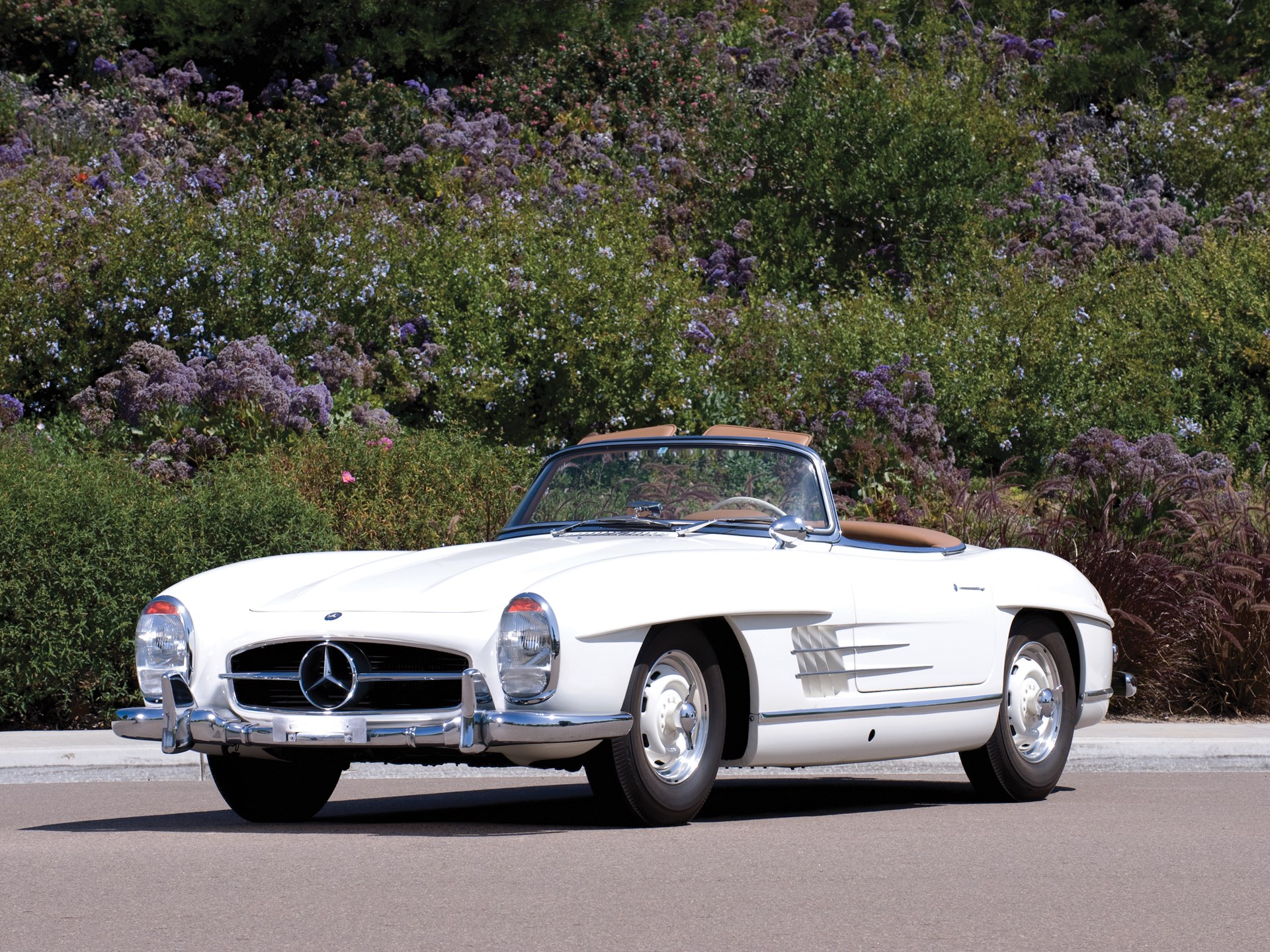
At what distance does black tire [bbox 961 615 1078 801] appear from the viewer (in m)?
9.30

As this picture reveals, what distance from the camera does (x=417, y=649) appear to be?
290 inches

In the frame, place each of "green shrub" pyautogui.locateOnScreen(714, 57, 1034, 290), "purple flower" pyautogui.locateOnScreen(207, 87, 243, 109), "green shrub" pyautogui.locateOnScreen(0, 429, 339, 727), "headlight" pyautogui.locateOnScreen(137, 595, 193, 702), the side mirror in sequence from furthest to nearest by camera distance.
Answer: "purple flower" pyautogui.locateOnScreen(207, 87, 243, 109), "green shrub" pyautogui.locateOnScreen(714, 57, 1034, 290), "green shrub" pyautogui.locateOnScreen(0, 429, 339, 727), the side mirror, "headlight" pyautogui.locateOnScreen(137, 595, 193, 702)

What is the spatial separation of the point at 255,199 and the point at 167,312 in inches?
131

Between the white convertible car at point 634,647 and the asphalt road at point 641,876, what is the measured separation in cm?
33

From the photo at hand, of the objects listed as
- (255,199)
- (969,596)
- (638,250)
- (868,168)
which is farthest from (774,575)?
(868,168)

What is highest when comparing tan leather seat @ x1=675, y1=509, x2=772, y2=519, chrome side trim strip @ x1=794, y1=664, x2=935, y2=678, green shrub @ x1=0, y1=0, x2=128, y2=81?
green shrub @ x1=0, y1=0, x2=128, y2=81

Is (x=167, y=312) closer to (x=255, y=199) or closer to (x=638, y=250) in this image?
(x=255, y=199)

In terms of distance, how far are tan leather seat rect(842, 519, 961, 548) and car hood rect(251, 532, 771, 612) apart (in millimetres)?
1176

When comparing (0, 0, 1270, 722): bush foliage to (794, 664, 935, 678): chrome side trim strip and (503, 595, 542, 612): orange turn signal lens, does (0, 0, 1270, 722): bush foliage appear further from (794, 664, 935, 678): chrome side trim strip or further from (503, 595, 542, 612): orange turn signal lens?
(503, 595, 542, 612): orange turn signal lens

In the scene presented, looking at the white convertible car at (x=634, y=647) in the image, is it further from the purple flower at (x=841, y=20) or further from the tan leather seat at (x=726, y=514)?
the purple flower at (x=841, y=20)

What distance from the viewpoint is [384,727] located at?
7.21 m

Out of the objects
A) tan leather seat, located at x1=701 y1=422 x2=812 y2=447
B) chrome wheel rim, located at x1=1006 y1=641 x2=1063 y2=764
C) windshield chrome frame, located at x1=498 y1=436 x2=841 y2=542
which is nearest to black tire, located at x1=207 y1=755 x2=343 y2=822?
windshield chrome frame, located at x1=498 y1=436 x2=841 y2=542

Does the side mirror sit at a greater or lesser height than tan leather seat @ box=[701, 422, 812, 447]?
lesser

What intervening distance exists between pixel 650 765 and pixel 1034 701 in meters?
2.86
